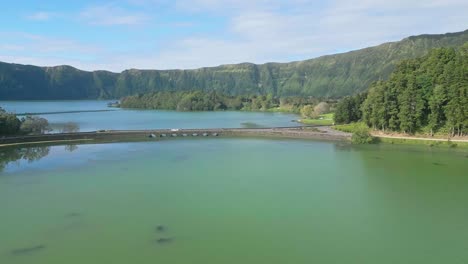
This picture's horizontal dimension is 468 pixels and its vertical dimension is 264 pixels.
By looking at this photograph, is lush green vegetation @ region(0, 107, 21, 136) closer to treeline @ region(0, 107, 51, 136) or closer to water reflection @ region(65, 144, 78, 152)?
treeline @ region(0, 107, 51, 136)

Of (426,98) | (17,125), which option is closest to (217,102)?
(17,125)

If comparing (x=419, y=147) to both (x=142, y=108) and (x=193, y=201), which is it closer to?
(x=193, y=201)

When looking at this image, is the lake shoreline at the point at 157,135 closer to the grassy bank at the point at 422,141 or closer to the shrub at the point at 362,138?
the shrub at the point at 362,138

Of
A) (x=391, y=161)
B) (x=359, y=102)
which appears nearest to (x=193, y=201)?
(x=391, y=161)

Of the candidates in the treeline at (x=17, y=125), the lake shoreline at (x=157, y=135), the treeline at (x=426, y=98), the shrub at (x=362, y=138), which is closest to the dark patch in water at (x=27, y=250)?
the lake shoreline at (x=157, y=135)

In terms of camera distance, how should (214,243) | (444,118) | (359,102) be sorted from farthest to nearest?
(359,102) < (444,118) < (214,243)

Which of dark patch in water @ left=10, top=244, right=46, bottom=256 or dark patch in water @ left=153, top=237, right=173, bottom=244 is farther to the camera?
dark patch in water @ left=153, top=237, right=173, bottom=244

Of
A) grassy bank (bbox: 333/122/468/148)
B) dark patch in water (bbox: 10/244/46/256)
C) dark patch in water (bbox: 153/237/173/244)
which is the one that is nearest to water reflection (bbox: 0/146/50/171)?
dark patch in water (bbox: 10/244/46/256)

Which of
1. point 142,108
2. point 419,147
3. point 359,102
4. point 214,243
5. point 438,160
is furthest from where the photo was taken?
point 142,108
